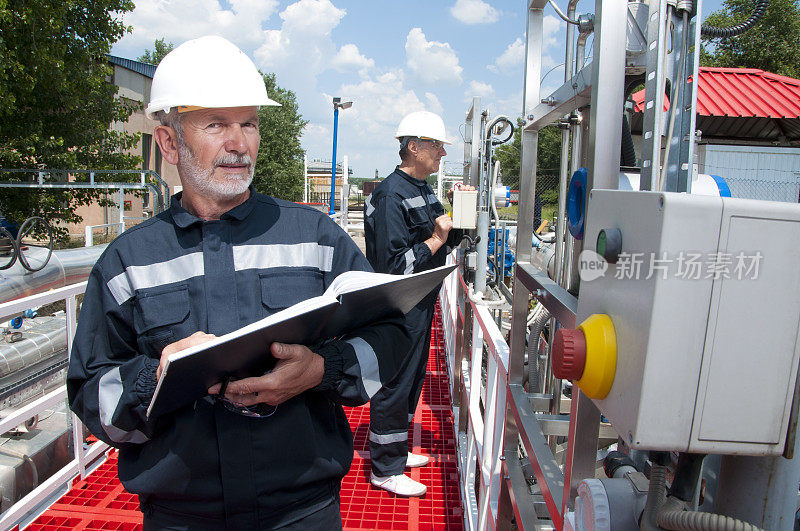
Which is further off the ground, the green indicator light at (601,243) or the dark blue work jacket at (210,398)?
the green indicator light at (601,243)

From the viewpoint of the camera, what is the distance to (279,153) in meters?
34.2

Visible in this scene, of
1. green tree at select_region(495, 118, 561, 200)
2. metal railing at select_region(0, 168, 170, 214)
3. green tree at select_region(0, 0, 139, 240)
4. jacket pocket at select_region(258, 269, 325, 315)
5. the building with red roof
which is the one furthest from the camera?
the building with red roof

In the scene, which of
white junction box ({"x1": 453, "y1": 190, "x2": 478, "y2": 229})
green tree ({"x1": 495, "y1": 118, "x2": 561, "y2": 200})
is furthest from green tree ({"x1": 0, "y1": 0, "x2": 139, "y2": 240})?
white junction box ({"x1": 453, "y1": 190, "x2": 478, "y2": 229})

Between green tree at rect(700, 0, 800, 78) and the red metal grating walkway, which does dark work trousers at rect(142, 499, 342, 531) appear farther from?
green tree at rect(700, 0, 800, 78)

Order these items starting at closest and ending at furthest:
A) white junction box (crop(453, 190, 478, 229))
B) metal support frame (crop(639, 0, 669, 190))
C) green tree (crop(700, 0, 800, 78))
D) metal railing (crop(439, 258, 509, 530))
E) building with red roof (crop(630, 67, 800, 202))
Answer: metal support frame (crop(639, 0, 669, 190))
metal railing (crop(439, 258, 509, 530))
white junction box (crop(453, 190, 478, 229))
building with red roof (crop(630, 67, 800, 202))
green tree (crop(700, 0, 800, 78))

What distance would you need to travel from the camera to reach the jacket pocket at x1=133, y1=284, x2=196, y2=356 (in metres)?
1.43

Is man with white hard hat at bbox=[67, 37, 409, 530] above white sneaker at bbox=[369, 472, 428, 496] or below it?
above

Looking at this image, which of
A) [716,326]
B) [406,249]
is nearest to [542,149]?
[406,249]

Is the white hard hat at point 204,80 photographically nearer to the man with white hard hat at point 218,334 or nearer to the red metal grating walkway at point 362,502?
the man with white hard hat at point 218,334

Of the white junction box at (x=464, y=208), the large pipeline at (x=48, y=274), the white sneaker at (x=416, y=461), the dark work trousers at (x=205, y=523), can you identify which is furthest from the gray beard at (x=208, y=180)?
Answer: the large pipeline at (x=48, y=274)

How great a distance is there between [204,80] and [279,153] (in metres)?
34.1

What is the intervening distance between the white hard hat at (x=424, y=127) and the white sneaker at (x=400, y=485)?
207 cm

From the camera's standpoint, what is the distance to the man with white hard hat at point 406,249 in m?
3.05

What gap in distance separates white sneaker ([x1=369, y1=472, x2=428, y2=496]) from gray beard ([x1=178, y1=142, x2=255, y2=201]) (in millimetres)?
2063
